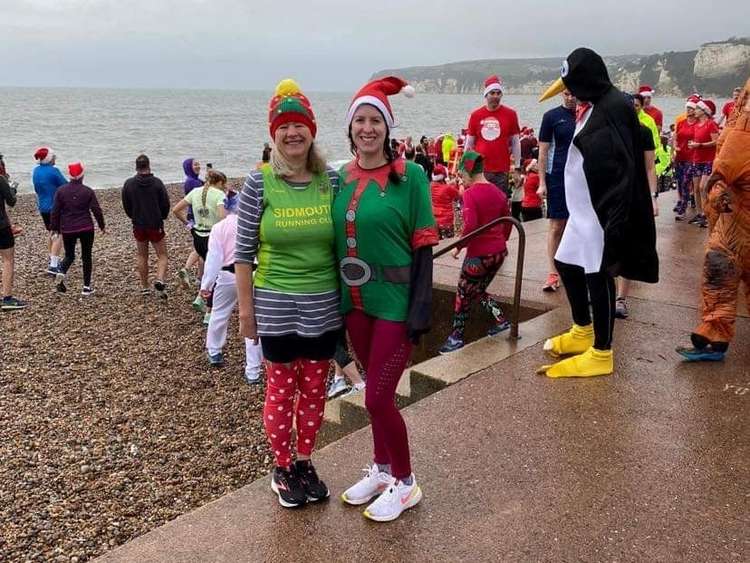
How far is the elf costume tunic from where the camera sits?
2832 millimetres

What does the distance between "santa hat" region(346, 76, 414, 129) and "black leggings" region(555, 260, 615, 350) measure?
1.96 meters

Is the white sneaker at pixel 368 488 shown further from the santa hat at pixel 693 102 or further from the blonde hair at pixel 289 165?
the santa hat at pixel 693 102

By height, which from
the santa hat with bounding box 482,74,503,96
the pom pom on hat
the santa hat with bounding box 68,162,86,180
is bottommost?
the santa hat with bounding box 68,162,86,180

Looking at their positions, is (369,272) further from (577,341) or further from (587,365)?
(577,341)

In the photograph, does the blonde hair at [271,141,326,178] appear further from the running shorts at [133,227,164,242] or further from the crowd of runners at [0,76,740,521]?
the running shorts at [133,227,164,242]

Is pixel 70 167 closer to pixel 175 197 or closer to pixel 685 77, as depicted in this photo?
pixel 175 197

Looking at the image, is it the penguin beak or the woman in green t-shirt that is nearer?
the penguin beak

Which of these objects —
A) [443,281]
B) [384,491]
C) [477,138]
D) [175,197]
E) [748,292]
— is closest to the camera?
[384,491]

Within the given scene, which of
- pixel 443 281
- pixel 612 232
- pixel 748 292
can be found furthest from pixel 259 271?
pixel 443 281

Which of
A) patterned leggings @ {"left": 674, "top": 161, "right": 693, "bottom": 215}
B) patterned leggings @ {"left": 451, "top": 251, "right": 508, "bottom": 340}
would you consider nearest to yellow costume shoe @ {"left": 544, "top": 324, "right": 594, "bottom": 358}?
patterned leggings @ {"left": 451, "top": 251, "right": 508, "bottom": 340}

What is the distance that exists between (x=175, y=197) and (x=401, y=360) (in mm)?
24180

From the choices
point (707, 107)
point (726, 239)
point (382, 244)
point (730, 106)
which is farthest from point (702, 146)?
point (382, 244)

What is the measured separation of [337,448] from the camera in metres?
3.74

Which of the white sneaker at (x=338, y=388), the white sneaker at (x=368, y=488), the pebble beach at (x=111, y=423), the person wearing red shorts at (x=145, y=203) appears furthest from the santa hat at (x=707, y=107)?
the white sneaker at (x=368, y=488)
